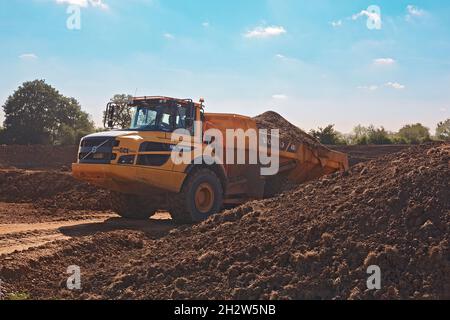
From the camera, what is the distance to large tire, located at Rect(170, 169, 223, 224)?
10.6 m

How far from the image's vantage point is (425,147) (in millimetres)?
8477

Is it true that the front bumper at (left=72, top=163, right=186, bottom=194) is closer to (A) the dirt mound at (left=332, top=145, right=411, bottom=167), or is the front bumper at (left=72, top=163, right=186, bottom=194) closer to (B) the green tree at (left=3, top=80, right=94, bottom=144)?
(A) the dirt mound at (left=332, top=145, right=411, bottom=167)

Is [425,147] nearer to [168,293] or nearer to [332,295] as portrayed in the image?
Answer: [332,295]

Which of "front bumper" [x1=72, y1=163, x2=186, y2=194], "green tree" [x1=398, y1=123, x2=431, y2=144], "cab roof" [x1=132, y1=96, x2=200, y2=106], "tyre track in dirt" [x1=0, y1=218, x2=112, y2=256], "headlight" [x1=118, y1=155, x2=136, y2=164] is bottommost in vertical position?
"tyre track in dirt" [x1=0, y1=218, x2=112, y2=256]

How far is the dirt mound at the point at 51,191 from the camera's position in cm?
1421

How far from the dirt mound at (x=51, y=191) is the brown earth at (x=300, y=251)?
6.04 m

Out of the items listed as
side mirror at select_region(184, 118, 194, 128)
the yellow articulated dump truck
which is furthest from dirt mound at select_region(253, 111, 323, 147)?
side mirror at select_region(184, 118, 194, 128)

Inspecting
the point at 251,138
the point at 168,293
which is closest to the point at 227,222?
the point at 168,293

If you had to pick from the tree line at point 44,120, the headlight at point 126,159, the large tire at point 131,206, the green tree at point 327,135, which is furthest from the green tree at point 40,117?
the headlight at point 126,159

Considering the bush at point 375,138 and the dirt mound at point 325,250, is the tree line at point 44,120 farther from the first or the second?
the dirt mound at point 325,250

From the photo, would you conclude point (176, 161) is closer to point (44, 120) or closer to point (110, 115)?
point (110, 115)

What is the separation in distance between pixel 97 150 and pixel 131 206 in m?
2.15

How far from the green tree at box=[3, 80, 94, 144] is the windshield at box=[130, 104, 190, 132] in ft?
90.2
